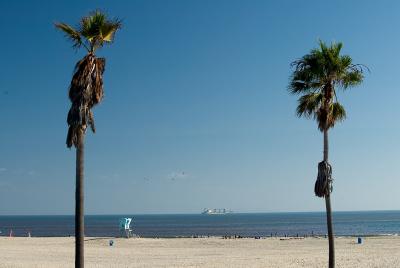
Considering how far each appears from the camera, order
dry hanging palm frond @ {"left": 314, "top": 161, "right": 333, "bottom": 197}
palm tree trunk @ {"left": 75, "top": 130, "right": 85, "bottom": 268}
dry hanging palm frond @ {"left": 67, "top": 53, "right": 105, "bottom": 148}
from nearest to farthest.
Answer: palm tree trunk @ {"left": 75, "top": 130, "right": 85, "bottom": 268} < dry hanging palm frond @ {"left": 67, "top": 53, "right": 105, "bottom": 148} < dry hanging palm frond @ {"left": 314, "top": 161, "right": 333, "bottom": 197}

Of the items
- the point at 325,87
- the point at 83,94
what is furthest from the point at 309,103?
the point at 83,94

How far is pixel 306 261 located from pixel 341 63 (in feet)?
65.3

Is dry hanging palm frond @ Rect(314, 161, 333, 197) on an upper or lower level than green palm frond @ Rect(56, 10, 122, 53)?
lower

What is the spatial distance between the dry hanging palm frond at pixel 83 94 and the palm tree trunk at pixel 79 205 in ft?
0.60

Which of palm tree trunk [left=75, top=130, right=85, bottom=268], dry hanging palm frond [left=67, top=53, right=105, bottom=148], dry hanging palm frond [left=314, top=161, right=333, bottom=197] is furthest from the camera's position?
dry hanging palm frond [left=314, top=161, right=333, bottom=197]

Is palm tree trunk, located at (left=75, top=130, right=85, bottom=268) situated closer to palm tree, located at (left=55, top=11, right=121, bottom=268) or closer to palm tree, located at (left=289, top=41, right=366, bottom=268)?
palm tree, located at (left=55, top=11, right=121, bottom=268)

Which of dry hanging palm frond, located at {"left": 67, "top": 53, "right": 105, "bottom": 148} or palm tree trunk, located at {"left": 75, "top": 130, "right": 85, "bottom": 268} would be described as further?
dry hanging palm frond, located at {"left": 67, "top": 53, "right": 105, "bottom": 148}

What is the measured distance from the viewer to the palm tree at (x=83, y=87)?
15422 mm

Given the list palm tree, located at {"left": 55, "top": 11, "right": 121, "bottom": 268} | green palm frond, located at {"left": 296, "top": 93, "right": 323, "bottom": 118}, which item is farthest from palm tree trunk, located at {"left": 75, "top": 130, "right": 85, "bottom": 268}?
green palm frond, located at {"left": 296, "top": 93, "right": 323, "bottom": 118}

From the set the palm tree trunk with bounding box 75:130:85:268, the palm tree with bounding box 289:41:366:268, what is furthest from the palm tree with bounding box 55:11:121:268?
the palm tree with bounding box 289:41:366:268

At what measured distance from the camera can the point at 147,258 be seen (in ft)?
131

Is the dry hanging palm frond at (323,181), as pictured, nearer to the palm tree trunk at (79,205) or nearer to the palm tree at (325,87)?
the palm tree at (325,87)

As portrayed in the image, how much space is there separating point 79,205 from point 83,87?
319 cm

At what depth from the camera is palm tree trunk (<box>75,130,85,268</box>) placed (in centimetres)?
1514
